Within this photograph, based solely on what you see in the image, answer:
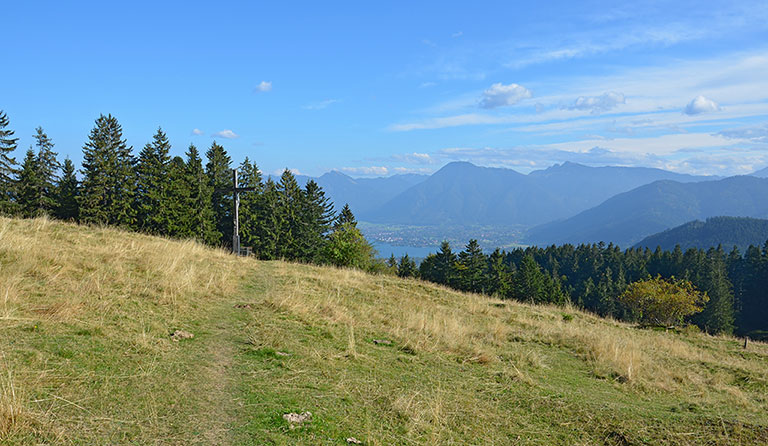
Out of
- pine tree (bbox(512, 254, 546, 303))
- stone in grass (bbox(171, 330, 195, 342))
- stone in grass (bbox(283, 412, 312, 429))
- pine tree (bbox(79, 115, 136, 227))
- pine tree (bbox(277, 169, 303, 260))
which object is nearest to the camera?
stone in grass (bbox(283, 412, 312, 429))

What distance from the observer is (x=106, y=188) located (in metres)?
44.9

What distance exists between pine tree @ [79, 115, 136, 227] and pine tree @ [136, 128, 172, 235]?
79cm

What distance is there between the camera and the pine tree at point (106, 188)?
4412cm

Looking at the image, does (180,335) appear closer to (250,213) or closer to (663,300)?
(250,213)

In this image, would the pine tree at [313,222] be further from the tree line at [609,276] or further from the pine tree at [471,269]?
the pine tree at [471,269]

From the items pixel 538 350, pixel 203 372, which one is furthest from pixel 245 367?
pixel 538 350

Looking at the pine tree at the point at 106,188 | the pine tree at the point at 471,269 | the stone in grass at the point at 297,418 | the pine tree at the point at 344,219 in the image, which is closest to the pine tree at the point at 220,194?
the pine tree at the point at 106,188

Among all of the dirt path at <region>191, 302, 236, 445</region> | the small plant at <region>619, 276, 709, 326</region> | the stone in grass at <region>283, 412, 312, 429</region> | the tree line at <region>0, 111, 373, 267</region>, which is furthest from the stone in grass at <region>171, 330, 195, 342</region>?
the small plant at <region>619, 276, 709, 326</region>

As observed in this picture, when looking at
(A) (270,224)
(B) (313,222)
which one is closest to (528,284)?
(B) (313,222)

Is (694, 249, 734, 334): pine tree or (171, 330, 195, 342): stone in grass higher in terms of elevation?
(171, 330, 195, 342): stone in grass

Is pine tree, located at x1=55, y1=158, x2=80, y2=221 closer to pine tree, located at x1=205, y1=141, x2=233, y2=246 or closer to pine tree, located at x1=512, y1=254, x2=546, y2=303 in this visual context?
pine tree, located at x1=205, y1=141, x2=233, y2=246

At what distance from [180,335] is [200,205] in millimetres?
46774

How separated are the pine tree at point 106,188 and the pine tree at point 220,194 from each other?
9.27 m

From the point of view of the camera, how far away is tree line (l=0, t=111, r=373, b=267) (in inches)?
1774
